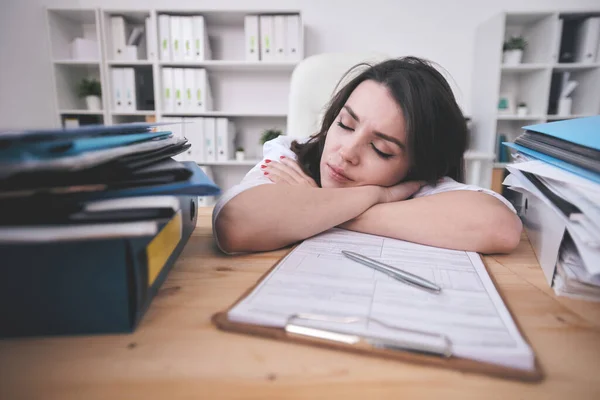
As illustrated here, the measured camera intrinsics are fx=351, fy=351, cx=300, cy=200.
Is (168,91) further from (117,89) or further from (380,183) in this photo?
(380,183)

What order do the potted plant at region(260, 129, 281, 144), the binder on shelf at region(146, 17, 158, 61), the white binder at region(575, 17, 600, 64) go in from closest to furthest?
the white binder at region(575, 17, 600, 64) → the binder on shelf at region(146, 17, 158, 61) → the potted plant at region(260, 129, 281, 144)

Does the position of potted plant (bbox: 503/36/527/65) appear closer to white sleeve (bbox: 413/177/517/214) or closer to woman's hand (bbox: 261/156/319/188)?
white sleeve (bbox: 413/177/517/214)

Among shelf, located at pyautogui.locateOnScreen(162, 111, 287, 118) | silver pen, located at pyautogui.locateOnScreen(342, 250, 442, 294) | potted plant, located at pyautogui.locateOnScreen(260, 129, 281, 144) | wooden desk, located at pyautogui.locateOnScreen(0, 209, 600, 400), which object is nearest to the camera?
wooden desk, located at pyautogui.locateOnScreen(0, 209, 600, 400)

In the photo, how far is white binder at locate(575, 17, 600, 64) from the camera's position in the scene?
2.44 meters

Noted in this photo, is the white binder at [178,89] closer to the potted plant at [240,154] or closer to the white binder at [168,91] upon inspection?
the white binder at [168,91]

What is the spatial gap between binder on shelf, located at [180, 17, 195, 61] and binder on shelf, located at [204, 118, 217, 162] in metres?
0.48

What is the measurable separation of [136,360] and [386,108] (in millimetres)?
705

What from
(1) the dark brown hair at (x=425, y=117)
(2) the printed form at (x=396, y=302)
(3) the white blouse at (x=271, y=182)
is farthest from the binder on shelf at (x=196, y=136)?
(2) the printed form at (x=396, y=302)

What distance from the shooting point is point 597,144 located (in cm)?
45

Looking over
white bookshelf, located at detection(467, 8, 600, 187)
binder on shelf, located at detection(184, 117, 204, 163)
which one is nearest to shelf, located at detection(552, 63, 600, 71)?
white bookshelf, located at detection(467, 8, 600, 187)

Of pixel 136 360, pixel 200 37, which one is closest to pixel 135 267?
pixel 136 360

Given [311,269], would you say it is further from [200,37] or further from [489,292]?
[200,37]

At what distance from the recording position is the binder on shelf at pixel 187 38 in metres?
2.55

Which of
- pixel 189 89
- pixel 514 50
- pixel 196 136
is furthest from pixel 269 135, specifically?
pixel 514 50
